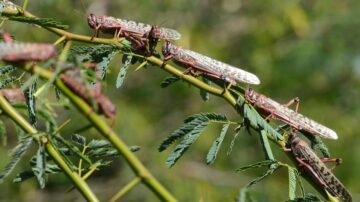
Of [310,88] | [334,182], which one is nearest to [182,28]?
[310,88]


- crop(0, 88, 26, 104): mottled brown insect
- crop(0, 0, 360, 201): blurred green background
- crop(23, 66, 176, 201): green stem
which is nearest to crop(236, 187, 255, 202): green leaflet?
crop(23, 66, 176, 201): green stem

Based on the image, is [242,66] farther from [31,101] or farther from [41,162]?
[41,162]

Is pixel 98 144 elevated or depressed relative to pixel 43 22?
depressed

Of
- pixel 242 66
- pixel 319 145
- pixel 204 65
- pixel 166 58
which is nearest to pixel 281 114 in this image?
pixel 319 145

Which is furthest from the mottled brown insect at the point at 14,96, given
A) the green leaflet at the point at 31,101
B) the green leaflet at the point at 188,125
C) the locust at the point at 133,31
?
the green leaflet at the point at 188,125

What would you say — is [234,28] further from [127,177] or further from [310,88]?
[127,177]
